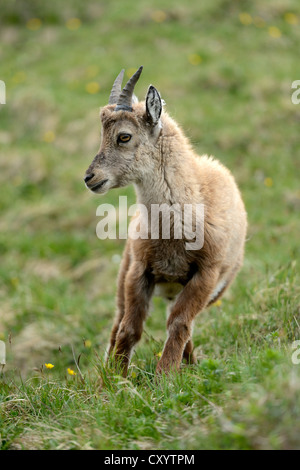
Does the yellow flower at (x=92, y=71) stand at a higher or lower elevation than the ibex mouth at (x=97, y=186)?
higher

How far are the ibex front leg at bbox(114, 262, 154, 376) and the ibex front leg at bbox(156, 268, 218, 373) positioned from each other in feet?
1.24

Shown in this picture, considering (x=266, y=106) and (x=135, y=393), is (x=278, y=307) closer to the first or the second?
(x=135, y=393)

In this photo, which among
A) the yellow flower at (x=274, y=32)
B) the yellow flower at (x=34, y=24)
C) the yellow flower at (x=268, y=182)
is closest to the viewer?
the yellow flower at (x=268, y=182)

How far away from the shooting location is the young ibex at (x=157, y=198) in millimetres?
5246

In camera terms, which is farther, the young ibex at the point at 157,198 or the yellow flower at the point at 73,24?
the yellow flower at the point at 73,24

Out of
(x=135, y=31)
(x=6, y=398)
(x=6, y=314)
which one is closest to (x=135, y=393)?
(x=6, y=398)

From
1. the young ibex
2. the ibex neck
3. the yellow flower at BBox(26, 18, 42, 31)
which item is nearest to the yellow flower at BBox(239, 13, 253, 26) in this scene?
the yellow flower at BBox(26, 18, 42, 31)

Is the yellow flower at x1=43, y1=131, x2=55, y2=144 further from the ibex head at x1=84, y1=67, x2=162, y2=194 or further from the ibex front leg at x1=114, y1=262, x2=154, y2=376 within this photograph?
the ibex front leg at x1=114, y1=262, x2=154, y2=376

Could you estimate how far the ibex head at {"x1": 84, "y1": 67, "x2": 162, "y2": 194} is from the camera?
5.31 meters

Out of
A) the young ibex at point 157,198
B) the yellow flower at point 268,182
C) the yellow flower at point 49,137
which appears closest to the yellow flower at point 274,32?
the yellow flower at point 268,182

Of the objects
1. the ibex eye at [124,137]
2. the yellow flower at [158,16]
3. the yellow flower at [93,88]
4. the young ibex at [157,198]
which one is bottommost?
the young ibex at [157,198]

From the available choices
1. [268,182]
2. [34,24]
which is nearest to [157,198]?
[268,182]

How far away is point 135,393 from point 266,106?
876 centimetres

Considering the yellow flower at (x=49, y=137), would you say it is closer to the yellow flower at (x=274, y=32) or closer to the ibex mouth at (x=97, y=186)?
the yellow flower at (x=274, y=32)
